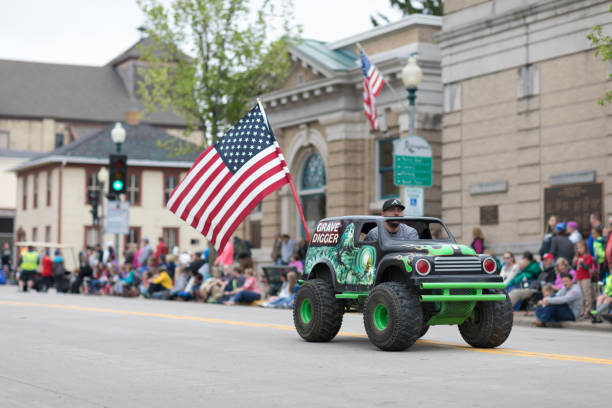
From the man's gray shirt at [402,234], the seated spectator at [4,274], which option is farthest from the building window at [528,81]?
the seated spectator at [4,274]

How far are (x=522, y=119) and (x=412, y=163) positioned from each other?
5.05 meters

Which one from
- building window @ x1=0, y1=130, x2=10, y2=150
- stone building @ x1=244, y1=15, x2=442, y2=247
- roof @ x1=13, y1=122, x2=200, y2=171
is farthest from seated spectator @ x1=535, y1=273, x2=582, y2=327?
building window @ x1=0, y1=130, x2=10, y2=150

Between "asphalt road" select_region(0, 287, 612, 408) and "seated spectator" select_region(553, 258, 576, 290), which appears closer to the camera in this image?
"asphalt road" select_region(0, 287, 612, 408)

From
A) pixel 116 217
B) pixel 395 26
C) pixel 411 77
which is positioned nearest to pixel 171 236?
pixel 116 217

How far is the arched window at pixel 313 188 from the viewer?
35.7 m

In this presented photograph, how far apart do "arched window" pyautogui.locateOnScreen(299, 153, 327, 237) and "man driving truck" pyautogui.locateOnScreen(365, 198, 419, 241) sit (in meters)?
21.4

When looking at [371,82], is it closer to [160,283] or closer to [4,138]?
[160,283]

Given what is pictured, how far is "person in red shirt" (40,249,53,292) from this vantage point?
39.8 metres

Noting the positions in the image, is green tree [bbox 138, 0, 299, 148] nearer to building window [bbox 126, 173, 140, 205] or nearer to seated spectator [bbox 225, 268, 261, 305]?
seated spectator [bbox 225, 268, 261, 305]

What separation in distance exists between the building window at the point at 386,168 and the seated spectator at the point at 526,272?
34.6 ft

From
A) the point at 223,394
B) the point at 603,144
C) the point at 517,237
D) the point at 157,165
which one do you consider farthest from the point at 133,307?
the point at 157,165

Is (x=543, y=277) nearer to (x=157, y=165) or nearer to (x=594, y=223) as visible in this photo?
(x=594, y=223)

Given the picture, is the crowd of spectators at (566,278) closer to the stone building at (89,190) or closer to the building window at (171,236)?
the stone building at (89,190)

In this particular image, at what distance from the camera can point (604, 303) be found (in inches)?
717
